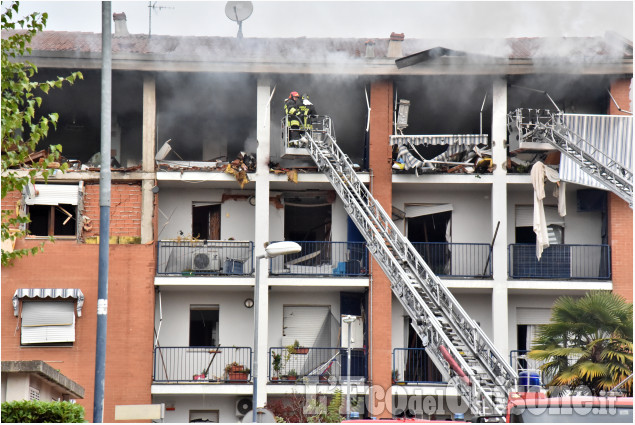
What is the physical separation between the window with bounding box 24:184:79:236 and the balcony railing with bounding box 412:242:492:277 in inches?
378

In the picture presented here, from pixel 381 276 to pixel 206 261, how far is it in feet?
15.8

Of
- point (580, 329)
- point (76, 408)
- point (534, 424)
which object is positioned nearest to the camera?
point (534, 424)

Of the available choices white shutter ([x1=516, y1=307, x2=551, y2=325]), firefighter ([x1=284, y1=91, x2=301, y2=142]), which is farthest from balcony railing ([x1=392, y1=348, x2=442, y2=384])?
firefighter ([x1=284, y1=91, x2=301, y2=142])

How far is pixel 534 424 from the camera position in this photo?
46.6 feet

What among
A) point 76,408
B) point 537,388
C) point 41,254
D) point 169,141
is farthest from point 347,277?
point 76,408

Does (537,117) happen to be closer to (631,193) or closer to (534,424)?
(631,193)

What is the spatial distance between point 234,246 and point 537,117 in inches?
353

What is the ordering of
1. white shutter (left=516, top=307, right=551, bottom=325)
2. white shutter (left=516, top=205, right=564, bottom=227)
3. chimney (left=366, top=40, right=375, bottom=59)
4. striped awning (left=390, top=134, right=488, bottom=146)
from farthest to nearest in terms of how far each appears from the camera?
white shutter (left=516, top=205, right=564, bottom=227)
white shutter (left=516, top=307, right=551, bottom=325)
chimney (left=366, top=40, right=375, bottom=59)
striped awning (left=390, top=134, right=488, bottom=146)

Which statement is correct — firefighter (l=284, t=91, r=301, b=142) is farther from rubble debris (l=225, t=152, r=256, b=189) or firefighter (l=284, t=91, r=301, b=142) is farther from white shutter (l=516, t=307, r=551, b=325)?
white shutter (l=516, t=307, r=551, b=325)

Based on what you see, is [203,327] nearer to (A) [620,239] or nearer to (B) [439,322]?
(B) [439,322]

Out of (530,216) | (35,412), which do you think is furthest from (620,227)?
(35,412)

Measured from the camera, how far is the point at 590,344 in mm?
19156

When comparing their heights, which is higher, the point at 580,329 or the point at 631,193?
the point at 631,193

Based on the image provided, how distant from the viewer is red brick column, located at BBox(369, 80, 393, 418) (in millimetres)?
27156
